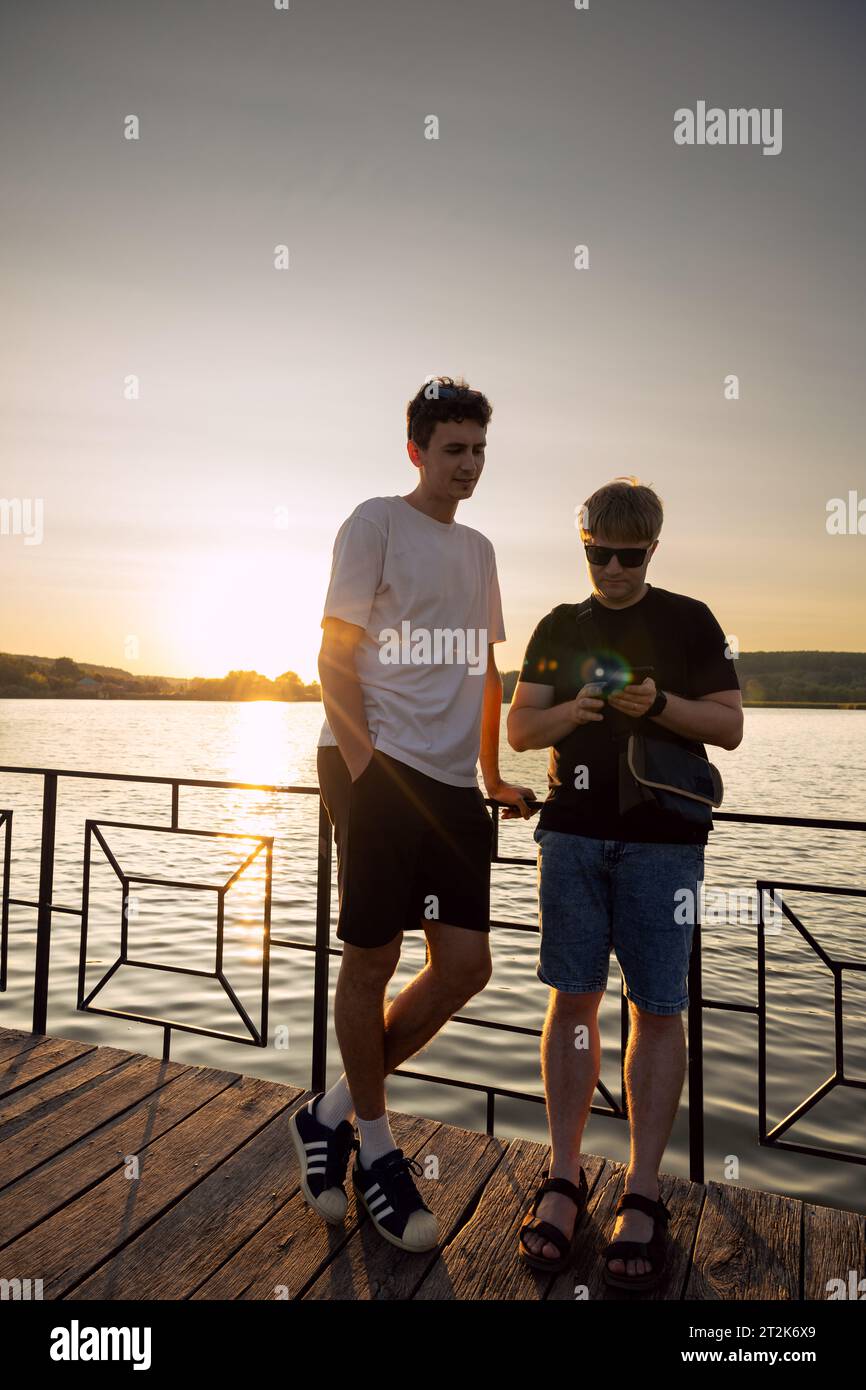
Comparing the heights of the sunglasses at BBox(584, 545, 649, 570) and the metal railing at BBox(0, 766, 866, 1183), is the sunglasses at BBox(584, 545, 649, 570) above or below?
above

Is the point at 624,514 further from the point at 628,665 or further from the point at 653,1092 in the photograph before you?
the point at 653,1092

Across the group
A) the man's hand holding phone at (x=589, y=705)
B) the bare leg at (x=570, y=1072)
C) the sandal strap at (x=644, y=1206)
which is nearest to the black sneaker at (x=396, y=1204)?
the bare leg at (x=570, y=1072)

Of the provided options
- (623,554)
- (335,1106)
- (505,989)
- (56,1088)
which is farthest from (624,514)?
(505,989)

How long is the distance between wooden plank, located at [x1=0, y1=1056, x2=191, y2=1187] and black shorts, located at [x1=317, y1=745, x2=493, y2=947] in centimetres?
126

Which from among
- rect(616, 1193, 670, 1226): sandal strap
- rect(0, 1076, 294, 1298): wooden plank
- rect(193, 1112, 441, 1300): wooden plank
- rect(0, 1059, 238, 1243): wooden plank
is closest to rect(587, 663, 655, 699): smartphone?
rect(616, 1193, 670, 1226): sandal strap

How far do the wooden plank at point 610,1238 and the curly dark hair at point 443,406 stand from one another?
6.74ft

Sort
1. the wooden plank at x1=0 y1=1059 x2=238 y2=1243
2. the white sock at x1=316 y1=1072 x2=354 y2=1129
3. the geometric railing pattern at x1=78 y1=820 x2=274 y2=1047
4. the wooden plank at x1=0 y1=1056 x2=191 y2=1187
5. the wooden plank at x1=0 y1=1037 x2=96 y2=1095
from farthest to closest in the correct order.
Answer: the geometric railing pattern at x1=78 y1=820 x2=274 y2=1047 → the wooden plank at x1=0 y1=1037 x2=96 y2=1095 → the wooden plank at x1=0 y1=1056 x2=191 y2=1187 → the white sock at x1=316 y1=1072 x2=354 y2=1129 → the wooden plank at x1=0 y1=1059 x2=238 y2=1243

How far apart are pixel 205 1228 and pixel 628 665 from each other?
70.2 inches

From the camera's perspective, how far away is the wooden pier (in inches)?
74.0

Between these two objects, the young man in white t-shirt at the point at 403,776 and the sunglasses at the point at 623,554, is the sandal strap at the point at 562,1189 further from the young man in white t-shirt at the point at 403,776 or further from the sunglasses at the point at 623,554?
the sunglasses at the point at 623,554

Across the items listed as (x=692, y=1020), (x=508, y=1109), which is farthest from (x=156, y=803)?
(x=692, y=1020)

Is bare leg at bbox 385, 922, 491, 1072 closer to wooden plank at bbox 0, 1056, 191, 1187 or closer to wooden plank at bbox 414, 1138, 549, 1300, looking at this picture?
wooden plank at bbox 414, 1138, 549, 1300
